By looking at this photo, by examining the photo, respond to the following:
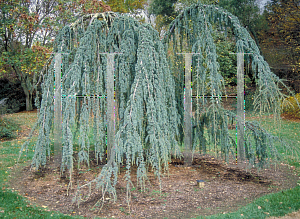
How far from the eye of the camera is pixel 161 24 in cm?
1662

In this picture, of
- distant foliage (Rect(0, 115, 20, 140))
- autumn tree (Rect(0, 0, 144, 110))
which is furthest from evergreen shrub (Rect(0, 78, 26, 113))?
distant foliage (Rect(0, 115, 20, 140))

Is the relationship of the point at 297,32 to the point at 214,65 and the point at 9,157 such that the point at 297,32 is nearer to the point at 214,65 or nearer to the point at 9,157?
the point at 214,65

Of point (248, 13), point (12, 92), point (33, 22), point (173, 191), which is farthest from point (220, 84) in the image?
point (12, 92)

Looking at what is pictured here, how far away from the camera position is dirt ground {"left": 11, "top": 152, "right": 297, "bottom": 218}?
11.4ft

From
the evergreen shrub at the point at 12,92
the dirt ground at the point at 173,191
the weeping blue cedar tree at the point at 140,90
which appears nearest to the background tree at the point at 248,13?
the weeping blue cedar tree at the point at 140,90

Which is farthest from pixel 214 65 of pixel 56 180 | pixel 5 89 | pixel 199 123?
pixel 5 89

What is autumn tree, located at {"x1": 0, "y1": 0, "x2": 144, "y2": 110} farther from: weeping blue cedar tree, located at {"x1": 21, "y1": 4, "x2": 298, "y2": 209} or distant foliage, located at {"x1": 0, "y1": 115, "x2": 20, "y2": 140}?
weeping blue cedar tree, located at {"x1": 21, "y1": 4, "x2": 298, "y2": 209}

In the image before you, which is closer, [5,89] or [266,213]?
[266,213]

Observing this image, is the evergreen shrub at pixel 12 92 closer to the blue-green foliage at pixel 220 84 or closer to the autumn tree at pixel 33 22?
the autumn tree at pixel 33 22

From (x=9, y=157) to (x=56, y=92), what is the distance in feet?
10.5

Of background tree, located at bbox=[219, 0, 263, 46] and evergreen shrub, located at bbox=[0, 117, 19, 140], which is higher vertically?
background tree, located at bbox=[219, 0, 263, 46]

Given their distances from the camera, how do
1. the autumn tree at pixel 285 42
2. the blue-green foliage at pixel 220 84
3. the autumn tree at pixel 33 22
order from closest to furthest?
the blue-green foliage at pixel 220 84, the autumn tree at pixel 33 22, the autumn tree at pixel 285 42

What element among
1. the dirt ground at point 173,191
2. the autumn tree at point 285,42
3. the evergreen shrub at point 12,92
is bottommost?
the dirt ground at point 173,191

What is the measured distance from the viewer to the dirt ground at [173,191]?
137 inches
